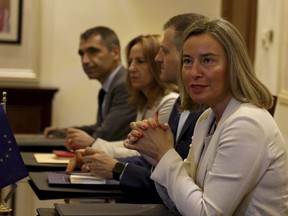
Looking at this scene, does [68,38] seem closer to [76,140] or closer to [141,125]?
[76,140]

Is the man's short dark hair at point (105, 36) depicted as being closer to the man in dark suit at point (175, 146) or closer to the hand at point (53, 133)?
the hand at point (53, 133)

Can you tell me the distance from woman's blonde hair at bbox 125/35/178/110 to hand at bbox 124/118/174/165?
3.87ft

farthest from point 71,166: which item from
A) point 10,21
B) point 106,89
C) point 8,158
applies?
point 10,21

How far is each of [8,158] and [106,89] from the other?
6.69 feet

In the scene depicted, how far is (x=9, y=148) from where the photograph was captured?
7.73ft

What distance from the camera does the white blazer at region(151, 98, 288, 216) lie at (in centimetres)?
179

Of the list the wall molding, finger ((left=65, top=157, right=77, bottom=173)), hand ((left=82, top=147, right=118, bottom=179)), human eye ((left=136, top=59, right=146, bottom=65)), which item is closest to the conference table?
human eye ((left=136, top=59, right=146, bottom=65))

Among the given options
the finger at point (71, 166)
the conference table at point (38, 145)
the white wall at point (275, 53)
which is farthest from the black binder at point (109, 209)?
the white wall at point (275, 53)

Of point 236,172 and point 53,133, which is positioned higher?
point 236,172

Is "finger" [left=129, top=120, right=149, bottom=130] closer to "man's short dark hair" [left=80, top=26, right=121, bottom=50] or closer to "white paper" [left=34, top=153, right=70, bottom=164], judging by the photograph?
"white paper" [left=34, top=153, right=70, bottom=164]

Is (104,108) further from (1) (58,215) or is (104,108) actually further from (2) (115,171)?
(1) (58,215)

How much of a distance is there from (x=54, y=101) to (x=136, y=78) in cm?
290

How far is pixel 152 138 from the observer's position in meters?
2.04

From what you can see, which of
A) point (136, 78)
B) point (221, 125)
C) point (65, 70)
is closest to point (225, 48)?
point (221, 125)
